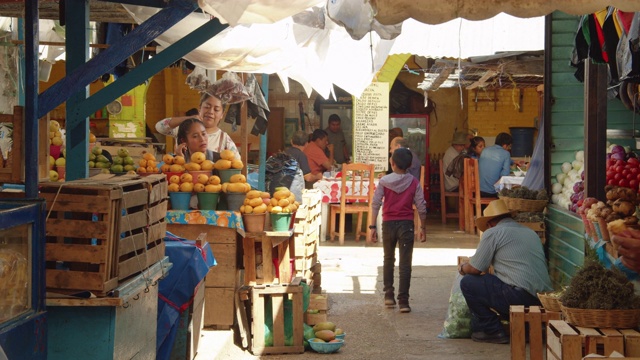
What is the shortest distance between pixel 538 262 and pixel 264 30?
3458 mm

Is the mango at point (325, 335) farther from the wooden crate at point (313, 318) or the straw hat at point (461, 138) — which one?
the straw hat at point (461, 138)

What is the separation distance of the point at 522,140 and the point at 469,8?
17358mm

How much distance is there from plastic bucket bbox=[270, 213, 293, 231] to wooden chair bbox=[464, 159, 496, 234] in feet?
29.7

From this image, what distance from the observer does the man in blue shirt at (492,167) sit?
1725cm

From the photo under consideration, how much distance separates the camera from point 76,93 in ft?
20.4

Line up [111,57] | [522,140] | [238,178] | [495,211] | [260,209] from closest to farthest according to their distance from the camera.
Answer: [111,57] → [495,211] → [260,209] → [238,178] → [522,140]

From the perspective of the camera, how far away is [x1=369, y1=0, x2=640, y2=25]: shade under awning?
4082 millimetres

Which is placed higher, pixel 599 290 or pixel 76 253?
pixel 76 253

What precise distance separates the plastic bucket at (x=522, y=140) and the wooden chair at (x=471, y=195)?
12.4 ft

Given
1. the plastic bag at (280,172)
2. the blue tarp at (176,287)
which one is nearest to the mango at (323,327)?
the blue tarp at (176,287)

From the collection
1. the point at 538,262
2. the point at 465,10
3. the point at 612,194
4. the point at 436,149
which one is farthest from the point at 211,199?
the point at 436,149

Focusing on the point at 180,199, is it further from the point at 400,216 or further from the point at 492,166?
the point at 492,166

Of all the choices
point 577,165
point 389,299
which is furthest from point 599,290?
point 389,299

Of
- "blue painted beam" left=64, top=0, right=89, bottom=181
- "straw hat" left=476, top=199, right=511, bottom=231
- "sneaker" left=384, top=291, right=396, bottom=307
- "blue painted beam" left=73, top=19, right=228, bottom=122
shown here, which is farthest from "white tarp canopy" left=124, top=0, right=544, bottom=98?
"sneaker" left=384, top=291, right=396, bottom=307
